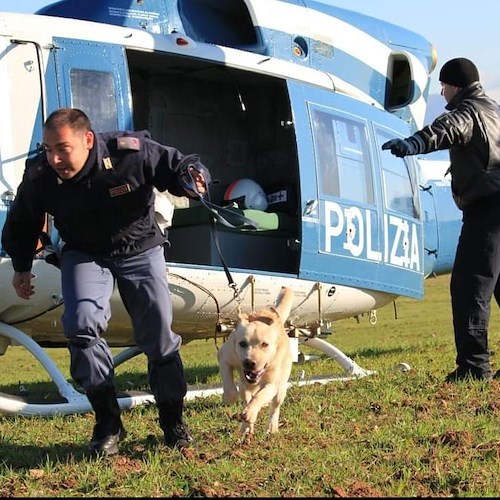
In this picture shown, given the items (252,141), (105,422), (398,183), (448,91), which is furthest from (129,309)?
(252,141)

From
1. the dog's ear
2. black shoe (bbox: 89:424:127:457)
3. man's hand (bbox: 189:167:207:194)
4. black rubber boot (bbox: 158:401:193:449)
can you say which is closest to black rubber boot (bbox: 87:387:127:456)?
black shoe (bbox: 89:424:127:457)

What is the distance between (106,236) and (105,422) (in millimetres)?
942

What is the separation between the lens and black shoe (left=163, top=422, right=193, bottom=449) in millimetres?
5238

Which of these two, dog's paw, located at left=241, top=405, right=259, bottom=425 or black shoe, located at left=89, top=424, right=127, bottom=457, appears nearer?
black shoe, located at left=89, top=424, right=127, bottom=457

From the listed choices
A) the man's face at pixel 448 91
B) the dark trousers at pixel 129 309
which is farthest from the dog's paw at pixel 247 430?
the man's face at pixel 448 91

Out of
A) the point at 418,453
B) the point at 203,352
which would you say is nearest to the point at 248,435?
the point at 418,453

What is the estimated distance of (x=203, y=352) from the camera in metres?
17.1

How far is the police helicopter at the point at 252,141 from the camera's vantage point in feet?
23.0

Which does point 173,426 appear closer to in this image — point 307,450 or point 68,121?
point 307,450

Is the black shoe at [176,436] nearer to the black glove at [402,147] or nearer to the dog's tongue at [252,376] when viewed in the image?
the dog's tongue at [252,376]

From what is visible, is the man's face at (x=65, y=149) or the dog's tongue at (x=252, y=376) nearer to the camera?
the man's face at (x=65, y=149)

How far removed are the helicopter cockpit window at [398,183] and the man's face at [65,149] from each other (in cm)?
467

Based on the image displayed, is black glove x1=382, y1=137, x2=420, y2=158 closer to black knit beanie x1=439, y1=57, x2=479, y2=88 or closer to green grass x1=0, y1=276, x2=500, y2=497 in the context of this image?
black knit beanie x1=439, y1=57, x2=479, y2=88

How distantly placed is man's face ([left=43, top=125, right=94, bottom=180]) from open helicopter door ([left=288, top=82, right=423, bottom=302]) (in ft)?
11.5
